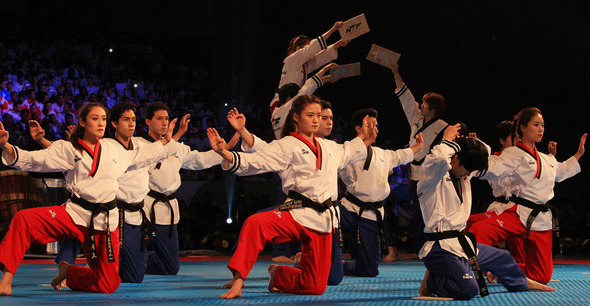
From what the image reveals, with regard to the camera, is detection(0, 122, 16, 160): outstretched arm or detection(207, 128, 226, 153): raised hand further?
detection(207, 128, 226, 153): raised hand

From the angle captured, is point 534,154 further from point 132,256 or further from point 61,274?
point 61,274

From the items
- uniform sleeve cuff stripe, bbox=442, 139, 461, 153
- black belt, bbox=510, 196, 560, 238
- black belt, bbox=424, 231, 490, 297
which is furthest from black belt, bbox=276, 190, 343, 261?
black belt, bbox=510, 196, 560, 238

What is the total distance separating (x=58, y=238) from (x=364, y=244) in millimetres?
2324

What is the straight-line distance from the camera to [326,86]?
12.3 meters

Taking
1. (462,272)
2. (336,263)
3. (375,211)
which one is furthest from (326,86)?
(462,272)

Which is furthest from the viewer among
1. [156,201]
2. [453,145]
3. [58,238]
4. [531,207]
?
[156,201]

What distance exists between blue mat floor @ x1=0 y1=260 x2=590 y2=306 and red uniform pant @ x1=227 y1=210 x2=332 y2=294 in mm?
88

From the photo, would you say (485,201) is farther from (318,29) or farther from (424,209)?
(424,209)

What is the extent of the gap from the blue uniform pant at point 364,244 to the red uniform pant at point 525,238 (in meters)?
0.86

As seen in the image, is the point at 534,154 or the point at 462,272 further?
the point at 534,154

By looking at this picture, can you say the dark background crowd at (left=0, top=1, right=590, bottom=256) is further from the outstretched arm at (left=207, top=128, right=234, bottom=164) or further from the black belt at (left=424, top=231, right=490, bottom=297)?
the black belt at (left=424, top=231, right=490, bottom=297)

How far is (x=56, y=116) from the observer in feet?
33.2

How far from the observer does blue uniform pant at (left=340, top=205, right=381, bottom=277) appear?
17.9ft

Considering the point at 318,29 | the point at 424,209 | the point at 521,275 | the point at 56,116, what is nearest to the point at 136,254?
the point at 424,209
